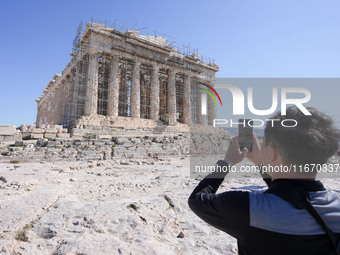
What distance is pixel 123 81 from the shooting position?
2345 centimetres

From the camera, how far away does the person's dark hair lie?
969 mm

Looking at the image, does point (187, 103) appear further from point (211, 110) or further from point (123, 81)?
point (123, 81)

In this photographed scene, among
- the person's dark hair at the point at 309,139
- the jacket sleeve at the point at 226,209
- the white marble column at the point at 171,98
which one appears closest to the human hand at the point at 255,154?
the person's dark hair at the point at 309,139

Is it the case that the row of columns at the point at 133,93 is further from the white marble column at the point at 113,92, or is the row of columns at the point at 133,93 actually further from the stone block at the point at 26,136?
the stone block at the point at 26,136

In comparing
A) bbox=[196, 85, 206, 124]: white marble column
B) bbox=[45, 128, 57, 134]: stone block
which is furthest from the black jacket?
bbox=[196, 85, 206, 124]: white marble column

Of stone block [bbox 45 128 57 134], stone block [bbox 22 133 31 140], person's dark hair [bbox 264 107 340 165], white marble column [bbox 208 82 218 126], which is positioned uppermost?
white marble column [bbox 208 82 218 126]

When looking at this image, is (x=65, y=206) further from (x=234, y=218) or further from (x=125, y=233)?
(x=234, y=218)

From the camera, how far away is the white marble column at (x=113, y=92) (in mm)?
20450

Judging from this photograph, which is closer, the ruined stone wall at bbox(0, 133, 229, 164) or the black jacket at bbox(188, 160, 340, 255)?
the black jacket at bbox(188, 160, 340, 255)

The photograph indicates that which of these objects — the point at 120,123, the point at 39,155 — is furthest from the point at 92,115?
the point at 39,155

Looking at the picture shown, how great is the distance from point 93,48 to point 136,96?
614 centimetres

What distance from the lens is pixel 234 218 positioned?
94cm

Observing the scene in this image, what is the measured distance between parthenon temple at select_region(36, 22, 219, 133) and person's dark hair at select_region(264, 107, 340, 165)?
18.1 m

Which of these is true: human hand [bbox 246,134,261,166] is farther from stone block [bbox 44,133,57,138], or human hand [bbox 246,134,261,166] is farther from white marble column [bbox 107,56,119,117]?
white marble column [bbox 107,56,119,117]
